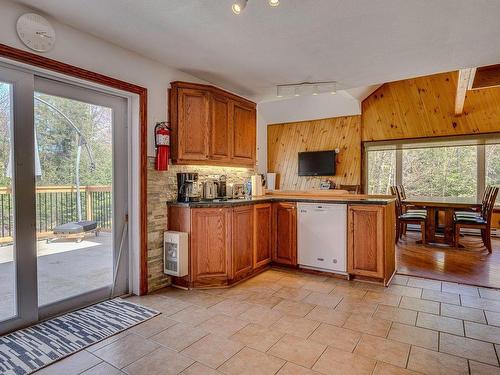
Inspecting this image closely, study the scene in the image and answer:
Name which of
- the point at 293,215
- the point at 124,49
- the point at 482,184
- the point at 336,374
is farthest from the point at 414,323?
the point at 482,184

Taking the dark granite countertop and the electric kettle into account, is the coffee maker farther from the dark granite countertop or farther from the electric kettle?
the electric kettle

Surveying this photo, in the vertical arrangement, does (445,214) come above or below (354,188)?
below

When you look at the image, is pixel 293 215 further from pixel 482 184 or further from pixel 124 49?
pixel 482 184

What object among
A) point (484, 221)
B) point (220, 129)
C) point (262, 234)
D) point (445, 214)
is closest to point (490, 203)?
point (484, 221)

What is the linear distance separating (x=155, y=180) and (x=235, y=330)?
67.7 inches

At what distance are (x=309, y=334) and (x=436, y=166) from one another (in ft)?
20.8

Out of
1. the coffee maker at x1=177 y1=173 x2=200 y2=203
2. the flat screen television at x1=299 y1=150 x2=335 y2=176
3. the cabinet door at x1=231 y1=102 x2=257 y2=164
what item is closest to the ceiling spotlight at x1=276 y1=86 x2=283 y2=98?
the cabinet door at x1=231 y1=102 x2=257 y2=164

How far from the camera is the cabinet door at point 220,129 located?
140 inches

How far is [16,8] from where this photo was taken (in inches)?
87.0

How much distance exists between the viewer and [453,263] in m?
4.20

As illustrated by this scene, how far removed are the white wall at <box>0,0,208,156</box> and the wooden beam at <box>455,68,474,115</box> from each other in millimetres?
3805

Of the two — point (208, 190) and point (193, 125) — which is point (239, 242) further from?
point (193, 125)

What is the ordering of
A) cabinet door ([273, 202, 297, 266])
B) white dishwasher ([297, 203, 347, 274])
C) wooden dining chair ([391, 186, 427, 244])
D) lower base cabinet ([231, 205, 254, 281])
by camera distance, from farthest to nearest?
wooden dining chair ([391, 186, 427, 244]), cabinet door ([273, 202, 297, 266]), white dishwasher ([297, 203, 347, 274]), lower base cabinet ([231, 205, 254, 281])

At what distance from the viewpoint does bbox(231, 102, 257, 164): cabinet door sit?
392 cm
